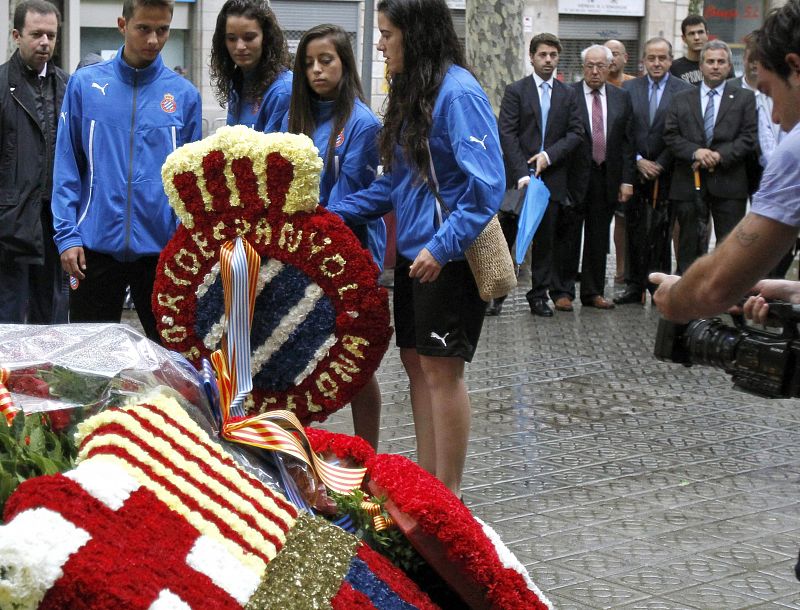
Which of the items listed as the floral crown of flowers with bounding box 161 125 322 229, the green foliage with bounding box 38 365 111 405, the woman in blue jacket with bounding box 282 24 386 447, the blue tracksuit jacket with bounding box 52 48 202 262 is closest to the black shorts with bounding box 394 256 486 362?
the woman in blue jacket with bounding box 282 24 386 447

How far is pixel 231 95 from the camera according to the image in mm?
5672

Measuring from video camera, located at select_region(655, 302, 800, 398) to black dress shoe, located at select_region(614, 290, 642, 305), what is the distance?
8.58m

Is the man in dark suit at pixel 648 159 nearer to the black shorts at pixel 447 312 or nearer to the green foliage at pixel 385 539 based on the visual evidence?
the black shorts at pixel 447 312

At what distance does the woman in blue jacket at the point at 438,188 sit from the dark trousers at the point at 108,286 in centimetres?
91

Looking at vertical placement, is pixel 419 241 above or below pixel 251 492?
above

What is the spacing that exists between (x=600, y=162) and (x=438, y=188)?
6.79m

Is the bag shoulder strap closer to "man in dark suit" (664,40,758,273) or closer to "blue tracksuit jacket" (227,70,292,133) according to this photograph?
"blue tracksuit jacket" (227,70,292,133)

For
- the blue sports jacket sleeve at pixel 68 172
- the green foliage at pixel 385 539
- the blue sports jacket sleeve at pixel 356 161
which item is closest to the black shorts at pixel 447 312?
the blue sports jacket sleeve at pixel 356 161

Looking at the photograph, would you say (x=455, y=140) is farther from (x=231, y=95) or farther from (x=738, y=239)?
(x=738, y=239)

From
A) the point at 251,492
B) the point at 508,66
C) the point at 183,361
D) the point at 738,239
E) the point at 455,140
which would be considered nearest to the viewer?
the point at 738,239

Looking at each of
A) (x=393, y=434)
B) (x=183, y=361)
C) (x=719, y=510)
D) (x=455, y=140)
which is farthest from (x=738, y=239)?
(x=393, y=434)

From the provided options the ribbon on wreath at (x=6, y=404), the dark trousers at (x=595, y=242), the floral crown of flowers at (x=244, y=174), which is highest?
the floral crown of flowers at (x=244, y=174)

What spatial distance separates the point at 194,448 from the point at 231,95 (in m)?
2.88

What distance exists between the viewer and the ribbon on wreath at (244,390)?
3367 millimetres
